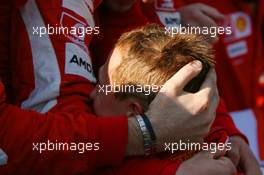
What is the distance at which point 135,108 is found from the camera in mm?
1325

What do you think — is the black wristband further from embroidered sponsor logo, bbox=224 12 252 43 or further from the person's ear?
embroidered sponsor logo, bbox=224 12 252 43

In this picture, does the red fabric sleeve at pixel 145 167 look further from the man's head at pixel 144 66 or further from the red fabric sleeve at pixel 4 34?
the red fabric sleeve at pixel 4 34

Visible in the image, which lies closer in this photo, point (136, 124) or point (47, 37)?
point (136, 124)

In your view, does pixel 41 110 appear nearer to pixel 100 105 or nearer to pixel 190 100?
pixel 100 105

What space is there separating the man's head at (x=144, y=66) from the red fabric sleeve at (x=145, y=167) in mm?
103

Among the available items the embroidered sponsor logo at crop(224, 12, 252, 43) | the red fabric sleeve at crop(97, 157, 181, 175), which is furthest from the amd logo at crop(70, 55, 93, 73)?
the embroidered sponsor logo at crop(224, 12, 252, 43)

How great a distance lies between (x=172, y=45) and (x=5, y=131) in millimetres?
384

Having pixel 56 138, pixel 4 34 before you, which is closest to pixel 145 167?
pixel 56 138

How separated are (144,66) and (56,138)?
9.1 inches

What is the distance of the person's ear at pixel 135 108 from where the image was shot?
1318 millimetres

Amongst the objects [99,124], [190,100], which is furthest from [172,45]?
[99,124]

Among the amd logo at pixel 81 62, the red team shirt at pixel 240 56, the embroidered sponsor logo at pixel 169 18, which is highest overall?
the embroidered sponsor logo at pixel 169 18

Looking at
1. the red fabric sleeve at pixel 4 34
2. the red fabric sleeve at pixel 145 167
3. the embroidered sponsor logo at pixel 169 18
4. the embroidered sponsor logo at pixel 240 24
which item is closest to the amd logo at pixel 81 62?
the red fabric sleeve at pixel 4 34

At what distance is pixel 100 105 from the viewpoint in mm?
1392
